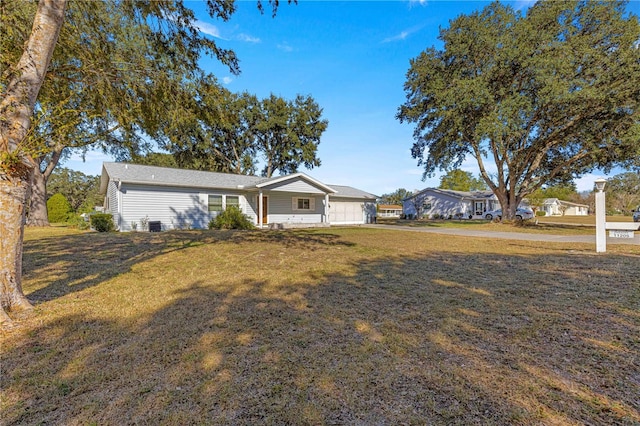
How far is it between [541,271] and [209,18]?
8342mm

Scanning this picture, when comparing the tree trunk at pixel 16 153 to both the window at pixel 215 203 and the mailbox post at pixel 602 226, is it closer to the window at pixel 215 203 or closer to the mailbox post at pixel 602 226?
the mailbox post at pixel 602 226

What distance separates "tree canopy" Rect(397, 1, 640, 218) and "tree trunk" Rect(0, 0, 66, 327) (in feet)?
59.3

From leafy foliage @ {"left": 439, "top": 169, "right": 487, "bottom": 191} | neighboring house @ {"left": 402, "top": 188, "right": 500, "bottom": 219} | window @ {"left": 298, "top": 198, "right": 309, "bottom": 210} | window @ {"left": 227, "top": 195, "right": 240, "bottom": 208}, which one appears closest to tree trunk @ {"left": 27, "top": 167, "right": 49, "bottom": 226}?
window @ {"left": 227, "top": 195, "right": 240, "bottom": 208}

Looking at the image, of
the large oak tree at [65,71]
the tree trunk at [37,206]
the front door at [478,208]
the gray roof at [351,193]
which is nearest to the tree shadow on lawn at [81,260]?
the large oak tree at [65,71]

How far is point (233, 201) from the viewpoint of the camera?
17.6 meters

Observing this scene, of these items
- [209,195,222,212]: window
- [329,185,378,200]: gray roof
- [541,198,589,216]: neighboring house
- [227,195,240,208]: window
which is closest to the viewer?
[209,195,222,212]: window

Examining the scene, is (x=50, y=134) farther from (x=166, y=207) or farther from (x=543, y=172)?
(x=543, y=172)

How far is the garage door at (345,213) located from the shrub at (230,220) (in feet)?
28.3

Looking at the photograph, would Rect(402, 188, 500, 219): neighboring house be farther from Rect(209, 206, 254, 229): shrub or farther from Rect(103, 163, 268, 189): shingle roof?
Rect(209, 206, 254, 229): shrub

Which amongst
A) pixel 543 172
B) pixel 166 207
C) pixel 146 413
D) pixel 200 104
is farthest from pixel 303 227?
pixel 543 172

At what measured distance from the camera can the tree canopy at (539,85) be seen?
49.0ft

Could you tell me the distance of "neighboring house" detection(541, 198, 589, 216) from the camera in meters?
52.8

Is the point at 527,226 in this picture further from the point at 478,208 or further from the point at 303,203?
the point at 478,208

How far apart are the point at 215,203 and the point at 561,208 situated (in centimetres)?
6848
